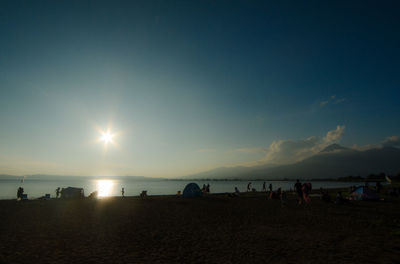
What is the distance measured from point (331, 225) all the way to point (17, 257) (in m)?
13.6

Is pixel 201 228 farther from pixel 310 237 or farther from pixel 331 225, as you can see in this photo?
pixel 331 225

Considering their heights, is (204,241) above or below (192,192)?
below

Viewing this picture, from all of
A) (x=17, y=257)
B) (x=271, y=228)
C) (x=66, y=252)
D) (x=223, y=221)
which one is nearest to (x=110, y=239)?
(x=66, y=252)

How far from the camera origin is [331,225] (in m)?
12.1

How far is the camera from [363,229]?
11.0 meters

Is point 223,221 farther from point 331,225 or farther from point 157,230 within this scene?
point 331,225

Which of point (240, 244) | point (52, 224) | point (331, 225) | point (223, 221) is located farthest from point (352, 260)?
point (52, 224)

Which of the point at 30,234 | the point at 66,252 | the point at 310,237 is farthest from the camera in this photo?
the point at 30,234

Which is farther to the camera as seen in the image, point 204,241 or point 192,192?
point 192,192

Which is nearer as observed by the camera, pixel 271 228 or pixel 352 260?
pixel 352 260

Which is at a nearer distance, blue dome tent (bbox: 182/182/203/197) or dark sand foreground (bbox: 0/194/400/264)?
dark sand foreground (bbox: 0/194/400/264)

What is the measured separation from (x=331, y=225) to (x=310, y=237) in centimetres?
337

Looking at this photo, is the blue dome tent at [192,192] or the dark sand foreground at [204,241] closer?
the dark sand foreground at [204,241]

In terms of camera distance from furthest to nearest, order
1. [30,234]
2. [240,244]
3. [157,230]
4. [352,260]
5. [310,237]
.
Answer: [157,230] → [30,234] → [310,237] → [240,244] → [352,260]
